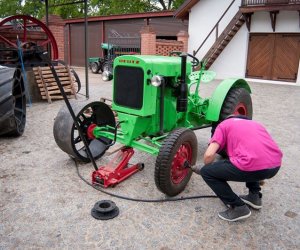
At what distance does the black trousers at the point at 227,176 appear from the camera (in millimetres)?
2770

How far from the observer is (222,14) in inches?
568

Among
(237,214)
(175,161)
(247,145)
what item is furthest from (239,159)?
(175,161)

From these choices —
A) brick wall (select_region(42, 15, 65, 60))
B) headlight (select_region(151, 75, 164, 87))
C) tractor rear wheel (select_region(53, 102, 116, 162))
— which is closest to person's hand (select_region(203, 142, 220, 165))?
headlight (select_region(151, 75, 164, 87))

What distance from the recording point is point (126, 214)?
3.04 meters

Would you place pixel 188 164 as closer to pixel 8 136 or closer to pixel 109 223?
pixel 109 223

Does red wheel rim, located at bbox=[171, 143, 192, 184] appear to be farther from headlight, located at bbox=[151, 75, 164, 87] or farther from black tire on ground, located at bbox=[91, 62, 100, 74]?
black tire on ground, located at bbox=[91, 62, 100, 74]

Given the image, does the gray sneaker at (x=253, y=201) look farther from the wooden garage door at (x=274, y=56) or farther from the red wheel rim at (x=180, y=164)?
the wooden garage door at (x=274, y=56)

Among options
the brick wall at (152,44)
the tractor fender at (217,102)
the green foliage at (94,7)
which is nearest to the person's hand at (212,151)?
the tractor fender at (217,102)

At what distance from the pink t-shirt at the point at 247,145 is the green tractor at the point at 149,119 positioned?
0.55m

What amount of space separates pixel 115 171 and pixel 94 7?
37.9 m

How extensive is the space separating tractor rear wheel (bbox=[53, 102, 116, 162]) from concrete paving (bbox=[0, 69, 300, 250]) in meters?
0.18

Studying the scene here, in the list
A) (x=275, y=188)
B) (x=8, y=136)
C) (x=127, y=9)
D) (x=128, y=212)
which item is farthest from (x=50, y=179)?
(x=127, y=9)

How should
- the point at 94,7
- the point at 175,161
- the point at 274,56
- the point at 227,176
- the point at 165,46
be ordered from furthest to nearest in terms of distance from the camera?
the point at 94,7 → the point at 165,46 → the point at 274,56 → the point at 175,161 → the point at 227,176

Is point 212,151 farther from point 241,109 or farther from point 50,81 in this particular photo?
point 50,81
